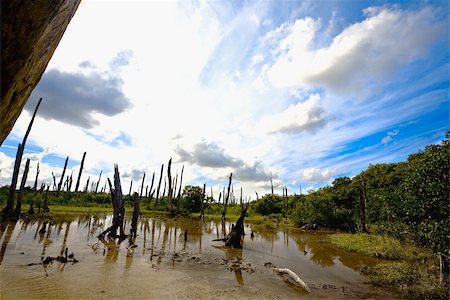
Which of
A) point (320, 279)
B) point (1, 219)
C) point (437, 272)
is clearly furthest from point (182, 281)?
point (1, 219)

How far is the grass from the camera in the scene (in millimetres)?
9164

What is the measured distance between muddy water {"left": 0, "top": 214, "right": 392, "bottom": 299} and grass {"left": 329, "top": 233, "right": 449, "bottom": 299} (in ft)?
2.48

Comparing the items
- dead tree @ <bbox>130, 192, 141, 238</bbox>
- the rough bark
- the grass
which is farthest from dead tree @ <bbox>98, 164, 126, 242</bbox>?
A: the rough bark

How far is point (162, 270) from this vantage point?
1099 cm

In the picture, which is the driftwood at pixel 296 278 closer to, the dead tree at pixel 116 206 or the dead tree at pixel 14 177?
the dead tree at pixel 116 206

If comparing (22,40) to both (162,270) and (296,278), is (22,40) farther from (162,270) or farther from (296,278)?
(296,278)

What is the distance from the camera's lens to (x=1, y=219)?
20.9 metres

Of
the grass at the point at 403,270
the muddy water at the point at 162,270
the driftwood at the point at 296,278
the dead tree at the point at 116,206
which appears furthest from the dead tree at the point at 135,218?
the grass at the point at 403,270

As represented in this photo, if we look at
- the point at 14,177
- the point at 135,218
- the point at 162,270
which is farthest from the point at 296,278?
the point at 14,177

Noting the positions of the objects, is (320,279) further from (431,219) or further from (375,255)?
(375,255)

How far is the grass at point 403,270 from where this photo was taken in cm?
916

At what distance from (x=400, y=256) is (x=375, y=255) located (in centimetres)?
130

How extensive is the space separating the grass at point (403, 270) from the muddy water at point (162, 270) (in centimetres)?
76

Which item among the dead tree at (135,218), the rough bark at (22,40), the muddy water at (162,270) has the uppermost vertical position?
the rough bark at (22,40)
